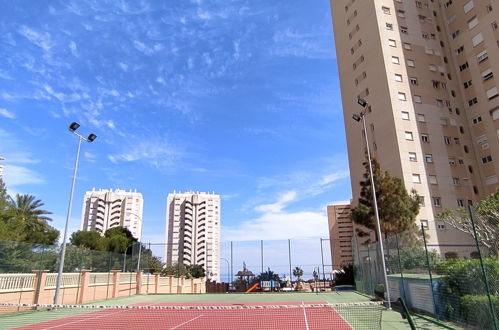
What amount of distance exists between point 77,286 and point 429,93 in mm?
44559

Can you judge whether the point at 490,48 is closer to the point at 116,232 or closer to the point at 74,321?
the point at 74,321

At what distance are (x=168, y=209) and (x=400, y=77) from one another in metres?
138

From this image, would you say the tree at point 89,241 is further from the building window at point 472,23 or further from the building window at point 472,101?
the building window at point 472,23

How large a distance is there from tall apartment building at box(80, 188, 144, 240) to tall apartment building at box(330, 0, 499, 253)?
433 ft

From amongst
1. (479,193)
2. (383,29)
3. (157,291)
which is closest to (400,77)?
(383,29)

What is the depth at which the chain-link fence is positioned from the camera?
Result: 8.73 metres

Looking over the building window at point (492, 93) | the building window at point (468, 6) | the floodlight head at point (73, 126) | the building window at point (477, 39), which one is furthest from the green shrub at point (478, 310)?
the building window at point (468, 6)

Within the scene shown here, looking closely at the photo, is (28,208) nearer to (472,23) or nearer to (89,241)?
(89,241)

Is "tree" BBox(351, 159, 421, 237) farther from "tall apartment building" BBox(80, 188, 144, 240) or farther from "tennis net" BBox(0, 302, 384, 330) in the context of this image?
"tall apartment building" BBox(80, 188, 144, 240)

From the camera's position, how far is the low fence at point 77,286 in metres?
15.4

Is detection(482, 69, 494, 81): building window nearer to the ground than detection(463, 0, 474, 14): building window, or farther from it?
nearer to the ground

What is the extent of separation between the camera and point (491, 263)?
8.98 m

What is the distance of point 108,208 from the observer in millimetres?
154125

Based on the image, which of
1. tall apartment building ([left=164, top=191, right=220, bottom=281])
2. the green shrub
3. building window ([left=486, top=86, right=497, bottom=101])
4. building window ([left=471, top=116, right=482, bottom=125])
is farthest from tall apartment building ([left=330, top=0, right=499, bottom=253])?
tall apartment building ([left=164, top=191, right=220, bottom=281])
